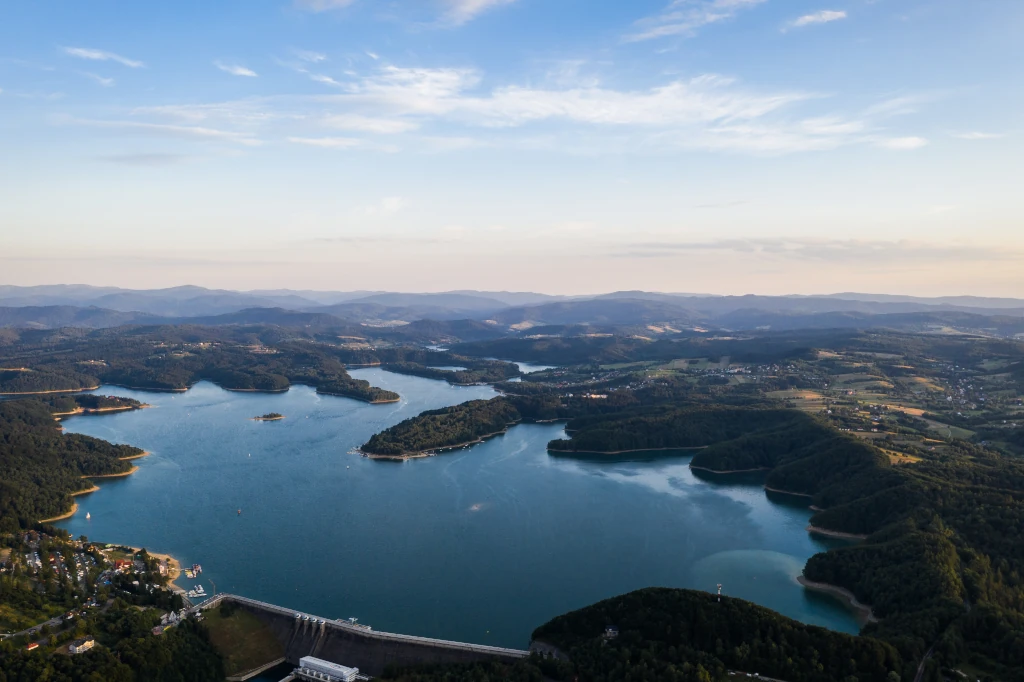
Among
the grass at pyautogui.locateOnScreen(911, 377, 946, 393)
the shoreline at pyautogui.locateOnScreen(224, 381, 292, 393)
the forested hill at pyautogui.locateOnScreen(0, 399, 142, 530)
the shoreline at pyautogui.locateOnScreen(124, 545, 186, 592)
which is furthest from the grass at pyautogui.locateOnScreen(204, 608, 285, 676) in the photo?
the grass at pyautogui.locateOnScreen(911, 377, 946, 393)

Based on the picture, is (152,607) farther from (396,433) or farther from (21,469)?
(396,433)

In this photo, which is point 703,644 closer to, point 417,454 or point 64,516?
point 417,454

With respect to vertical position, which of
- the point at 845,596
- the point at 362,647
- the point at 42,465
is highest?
the point at 845,596

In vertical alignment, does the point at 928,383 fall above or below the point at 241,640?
above

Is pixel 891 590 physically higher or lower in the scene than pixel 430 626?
higher

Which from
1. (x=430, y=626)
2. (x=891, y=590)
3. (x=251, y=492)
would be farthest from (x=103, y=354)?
(x=891, y=590)

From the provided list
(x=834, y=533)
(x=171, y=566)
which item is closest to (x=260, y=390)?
(x=171, y=566)
